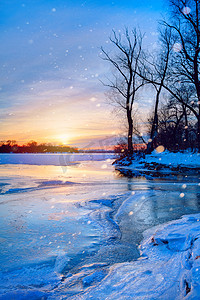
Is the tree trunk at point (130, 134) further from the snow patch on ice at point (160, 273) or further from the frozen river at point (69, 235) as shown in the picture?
the snow patch on ice at point (160, 273)

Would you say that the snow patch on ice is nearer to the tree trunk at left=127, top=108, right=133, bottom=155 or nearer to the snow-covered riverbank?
the tree trunk at left=127, top=108, right=133, bottom=155

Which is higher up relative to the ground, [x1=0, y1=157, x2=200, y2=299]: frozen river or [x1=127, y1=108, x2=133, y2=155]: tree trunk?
[x1=127, y1=108, x2=133, y2=155]: tree trunk

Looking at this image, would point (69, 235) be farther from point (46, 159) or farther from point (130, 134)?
point (46, 159)

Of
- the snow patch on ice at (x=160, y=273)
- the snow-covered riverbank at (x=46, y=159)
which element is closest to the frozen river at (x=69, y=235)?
the snow patch on ice at (x=160, y=273)

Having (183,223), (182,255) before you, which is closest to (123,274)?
(182,255)

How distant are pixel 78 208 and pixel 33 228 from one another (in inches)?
61.9

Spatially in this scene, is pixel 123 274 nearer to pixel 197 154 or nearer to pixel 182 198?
pixel 182 198

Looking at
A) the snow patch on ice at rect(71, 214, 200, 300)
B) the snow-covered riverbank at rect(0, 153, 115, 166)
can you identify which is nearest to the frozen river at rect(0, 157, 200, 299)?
the snow patch on ice at rect(71, 214, 200, 300)

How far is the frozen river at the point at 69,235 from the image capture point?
92.7 inches

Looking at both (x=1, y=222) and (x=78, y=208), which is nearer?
(x=1, y=222)

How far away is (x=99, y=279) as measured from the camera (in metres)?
2.37

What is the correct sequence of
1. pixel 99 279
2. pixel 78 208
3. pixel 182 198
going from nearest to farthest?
pixel 99 279
pixel 78 208
pixel 182 198

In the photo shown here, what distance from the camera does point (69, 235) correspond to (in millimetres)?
3623

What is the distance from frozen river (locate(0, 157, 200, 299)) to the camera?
235cm
